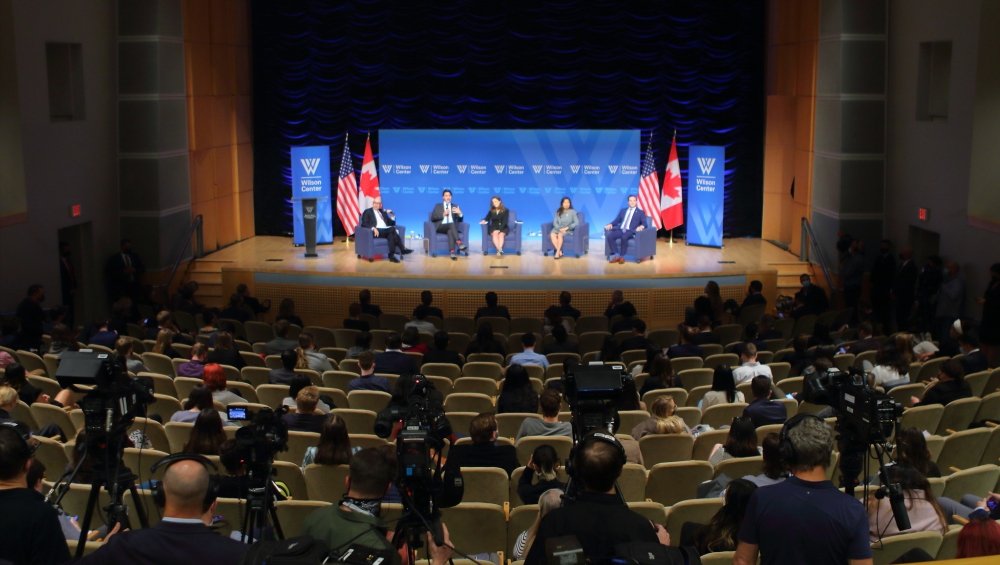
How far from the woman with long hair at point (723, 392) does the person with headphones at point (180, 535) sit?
526cm

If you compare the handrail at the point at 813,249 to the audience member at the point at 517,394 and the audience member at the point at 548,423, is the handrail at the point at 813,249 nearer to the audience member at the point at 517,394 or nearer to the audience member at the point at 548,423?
the audience member at the point at 517,394

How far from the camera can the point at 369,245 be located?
54.1ft

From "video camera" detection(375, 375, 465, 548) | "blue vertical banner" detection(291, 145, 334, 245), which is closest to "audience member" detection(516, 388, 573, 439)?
"video camera" detection(375, 375, 465, 548)

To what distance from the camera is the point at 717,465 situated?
644 cm

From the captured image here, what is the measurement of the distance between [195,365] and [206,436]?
10.3 feet

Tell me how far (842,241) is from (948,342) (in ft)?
15.7

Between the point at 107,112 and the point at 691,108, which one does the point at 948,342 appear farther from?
the point at 107,112

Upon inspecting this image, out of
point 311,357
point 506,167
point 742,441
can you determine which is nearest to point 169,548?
point 742,441

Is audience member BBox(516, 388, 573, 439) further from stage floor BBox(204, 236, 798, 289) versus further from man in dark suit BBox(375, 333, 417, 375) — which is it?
stage floor BBox(204, 236, 798, 289)

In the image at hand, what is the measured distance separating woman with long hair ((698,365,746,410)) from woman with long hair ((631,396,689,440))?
1.01 metres

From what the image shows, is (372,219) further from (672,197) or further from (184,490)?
(184,490)

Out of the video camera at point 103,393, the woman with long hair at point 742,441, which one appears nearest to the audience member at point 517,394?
the woman with long hair at point 742,441

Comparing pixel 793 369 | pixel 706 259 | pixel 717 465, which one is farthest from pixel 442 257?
pixel 717 465

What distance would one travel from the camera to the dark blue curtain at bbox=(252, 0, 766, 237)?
18359 mm
